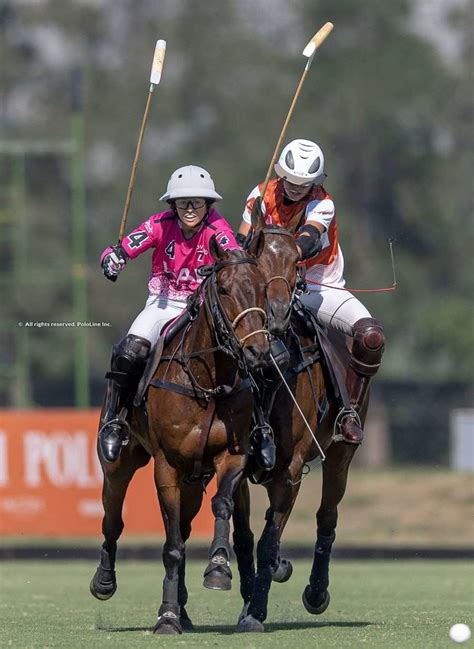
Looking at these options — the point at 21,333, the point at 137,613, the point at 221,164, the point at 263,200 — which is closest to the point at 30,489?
the point at 21,333

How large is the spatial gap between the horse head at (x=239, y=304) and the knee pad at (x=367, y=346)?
59.0 inches

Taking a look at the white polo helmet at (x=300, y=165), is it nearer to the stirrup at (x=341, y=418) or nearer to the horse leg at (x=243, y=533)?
the stirrup at (x=341, y=418)

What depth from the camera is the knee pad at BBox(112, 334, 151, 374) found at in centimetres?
949

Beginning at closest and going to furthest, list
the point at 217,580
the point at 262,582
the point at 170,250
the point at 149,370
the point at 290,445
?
the point at 217,580 < the point at 262,582 < the point at 149,370 < the point at 290,445 < the point at 170,250

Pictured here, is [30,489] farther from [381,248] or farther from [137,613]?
[381,248]

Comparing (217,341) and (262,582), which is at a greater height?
(217,341)

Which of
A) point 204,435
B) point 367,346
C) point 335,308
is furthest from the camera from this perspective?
point 335,308

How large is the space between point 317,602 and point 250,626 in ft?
4.70

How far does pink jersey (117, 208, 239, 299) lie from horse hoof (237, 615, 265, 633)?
77.5 inches

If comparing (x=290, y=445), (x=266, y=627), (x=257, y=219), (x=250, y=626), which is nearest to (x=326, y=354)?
(x=290, y=445)

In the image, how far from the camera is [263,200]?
33.2 feet

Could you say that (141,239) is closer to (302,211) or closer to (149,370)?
Result: (149,370)

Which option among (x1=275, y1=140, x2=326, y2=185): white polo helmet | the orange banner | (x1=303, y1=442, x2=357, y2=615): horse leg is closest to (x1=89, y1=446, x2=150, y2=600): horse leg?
(x1=303, y1=442, x2=357, y2=615): horse leg

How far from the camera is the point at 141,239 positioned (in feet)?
31.6
